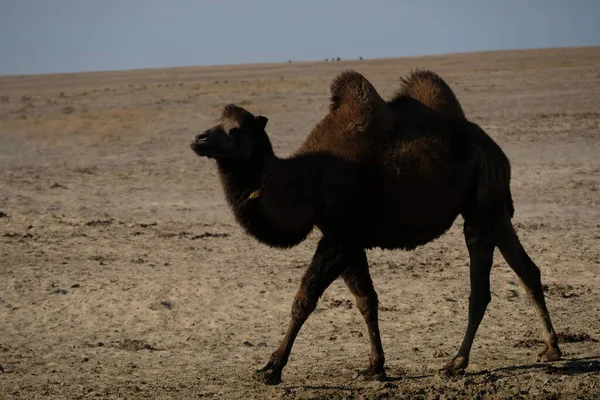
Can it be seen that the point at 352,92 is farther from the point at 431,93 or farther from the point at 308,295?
the point at 308,295

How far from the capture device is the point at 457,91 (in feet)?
103

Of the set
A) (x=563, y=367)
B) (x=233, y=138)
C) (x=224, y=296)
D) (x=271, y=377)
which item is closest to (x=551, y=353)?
(x=563, y=367)

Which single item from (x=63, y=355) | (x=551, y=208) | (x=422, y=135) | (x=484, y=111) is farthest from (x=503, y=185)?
(x=484, y=111)

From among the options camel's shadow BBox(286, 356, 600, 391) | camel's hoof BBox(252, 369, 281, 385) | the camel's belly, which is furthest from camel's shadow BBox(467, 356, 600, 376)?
camel's hoof BBox(252, 369, 281, 385)

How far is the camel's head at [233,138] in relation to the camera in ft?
22.4

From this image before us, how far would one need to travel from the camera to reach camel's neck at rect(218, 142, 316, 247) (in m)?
7.07

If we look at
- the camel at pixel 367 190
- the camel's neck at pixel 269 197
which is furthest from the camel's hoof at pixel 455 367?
the camel's neck at pixel 269 197

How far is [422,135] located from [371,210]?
0.76m

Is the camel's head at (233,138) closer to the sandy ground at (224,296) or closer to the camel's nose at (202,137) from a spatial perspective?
the camel's nose at (202,137)

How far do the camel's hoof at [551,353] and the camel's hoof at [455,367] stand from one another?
72cm

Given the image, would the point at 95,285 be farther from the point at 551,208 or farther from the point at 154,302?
the point at 551,208

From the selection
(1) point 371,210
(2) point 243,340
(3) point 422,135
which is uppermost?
(3) point 422,135

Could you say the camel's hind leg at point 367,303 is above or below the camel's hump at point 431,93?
below

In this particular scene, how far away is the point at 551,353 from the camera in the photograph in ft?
26.0
